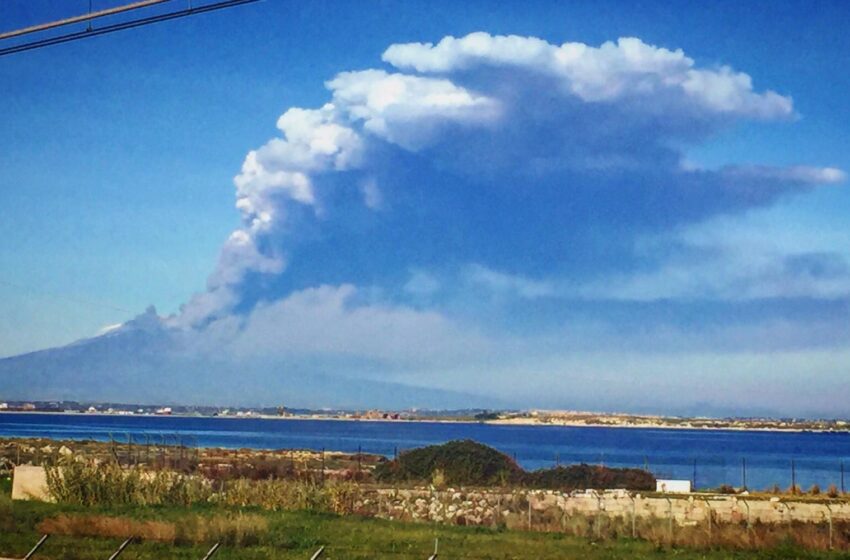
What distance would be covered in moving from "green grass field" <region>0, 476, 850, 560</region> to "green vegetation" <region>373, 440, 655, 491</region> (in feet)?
102

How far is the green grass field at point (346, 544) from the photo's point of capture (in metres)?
24.4

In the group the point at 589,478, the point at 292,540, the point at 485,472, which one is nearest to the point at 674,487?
the point at 589,478

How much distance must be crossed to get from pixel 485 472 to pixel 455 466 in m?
1.97

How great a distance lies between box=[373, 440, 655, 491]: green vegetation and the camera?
209ft

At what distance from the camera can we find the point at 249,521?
2769 cm

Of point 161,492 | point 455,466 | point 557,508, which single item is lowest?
point 557,508

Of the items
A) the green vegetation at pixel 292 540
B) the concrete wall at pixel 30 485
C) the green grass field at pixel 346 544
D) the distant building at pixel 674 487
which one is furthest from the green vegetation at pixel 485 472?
the green vegetation at pixel 292 540

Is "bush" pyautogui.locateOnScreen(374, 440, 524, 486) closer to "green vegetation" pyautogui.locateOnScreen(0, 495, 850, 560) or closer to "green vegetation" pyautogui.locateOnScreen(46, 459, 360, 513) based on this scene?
"green vegetation" pyautogui.locateOnScreen(46, 459, 360, 513)

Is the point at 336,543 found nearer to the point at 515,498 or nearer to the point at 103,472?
the point at 103,472

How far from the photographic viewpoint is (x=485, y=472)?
6744 centimetres

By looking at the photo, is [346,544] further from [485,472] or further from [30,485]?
[485,472]

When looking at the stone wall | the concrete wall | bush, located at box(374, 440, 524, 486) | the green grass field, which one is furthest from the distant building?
the concrete wall

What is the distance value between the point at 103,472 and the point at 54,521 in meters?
8.39

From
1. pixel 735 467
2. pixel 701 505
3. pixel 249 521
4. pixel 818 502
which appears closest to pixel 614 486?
pixel 818 502
